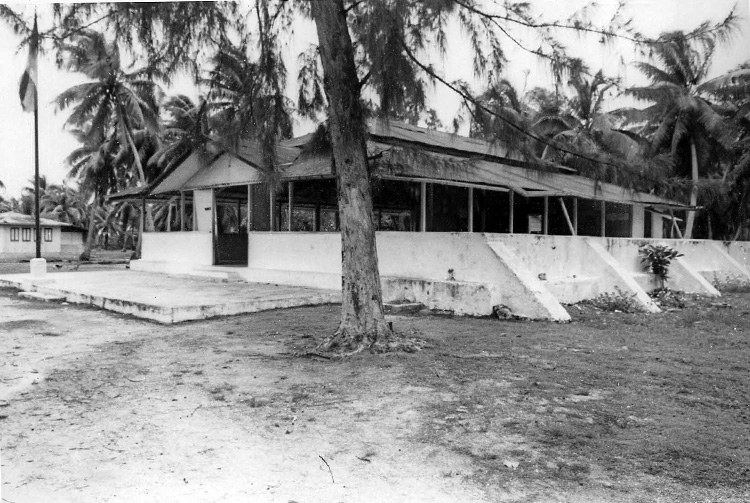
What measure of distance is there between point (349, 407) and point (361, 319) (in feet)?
5.87

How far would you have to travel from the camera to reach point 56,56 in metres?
5.54

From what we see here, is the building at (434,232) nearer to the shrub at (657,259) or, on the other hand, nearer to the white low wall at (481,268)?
the white low wall at (481,268)

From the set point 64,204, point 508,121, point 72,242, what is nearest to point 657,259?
point 508,121

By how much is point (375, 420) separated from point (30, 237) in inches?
1602

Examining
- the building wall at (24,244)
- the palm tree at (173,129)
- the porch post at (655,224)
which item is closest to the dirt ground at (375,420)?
the palm tree at (173,129)

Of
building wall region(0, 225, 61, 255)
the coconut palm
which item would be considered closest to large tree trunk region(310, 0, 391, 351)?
the coconut palm

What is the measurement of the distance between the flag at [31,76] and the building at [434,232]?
247cm

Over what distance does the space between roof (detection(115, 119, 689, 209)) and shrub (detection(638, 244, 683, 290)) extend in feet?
3.78

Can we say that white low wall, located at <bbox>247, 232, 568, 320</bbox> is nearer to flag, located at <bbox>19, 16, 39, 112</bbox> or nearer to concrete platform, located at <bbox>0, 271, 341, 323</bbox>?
concrete platform, located at <bbox>0, 271, 341, 323</bbox>

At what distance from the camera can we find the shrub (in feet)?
38.4

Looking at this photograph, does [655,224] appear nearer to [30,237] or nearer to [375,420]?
[375,420]

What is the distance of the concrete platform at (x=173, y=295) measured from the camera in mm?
8133

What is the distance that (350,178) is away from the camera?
5.67 metres

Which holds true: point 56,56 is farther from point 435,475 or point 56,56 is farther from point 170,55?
point 435,475
